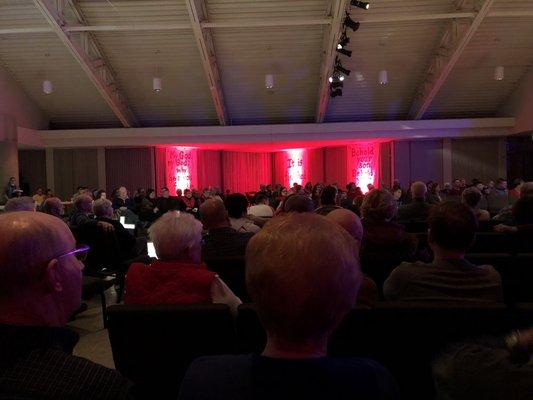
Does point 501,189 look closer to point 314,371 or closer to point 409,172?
point 409,172

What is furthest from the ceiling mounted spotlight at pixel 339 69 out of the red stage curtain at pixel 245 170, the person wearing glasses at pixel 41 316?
the person wearing glasses at pixel 41 316

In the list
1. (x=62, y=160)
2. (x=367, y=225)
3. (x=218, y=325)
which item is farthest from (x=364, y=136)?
(x=218, y=325)

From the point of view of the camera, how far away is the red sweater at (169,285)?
7.93ft

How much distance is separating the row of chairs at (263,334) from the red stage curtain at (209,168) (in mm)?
15396

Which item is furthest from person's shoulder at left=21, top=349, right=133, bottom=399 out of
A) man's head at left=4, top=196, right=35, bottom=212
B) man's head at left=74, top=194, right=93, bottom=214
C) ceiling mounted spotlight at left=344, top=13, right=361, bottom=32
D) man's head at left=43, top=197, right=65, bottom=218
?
ceiling mounted spotlight at left=344, top=13, right=361, bottom=32

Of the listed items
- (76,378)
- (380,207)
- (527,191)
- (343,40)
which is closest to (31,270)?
(76,378)

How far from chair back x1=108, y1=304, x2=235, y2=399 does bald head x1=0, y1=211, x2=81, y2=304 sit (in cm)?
90

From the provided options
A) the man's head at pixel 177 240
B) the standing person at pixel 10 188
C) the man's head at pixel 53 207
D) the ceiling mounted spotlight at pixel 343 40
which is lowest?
the man's head at pixel 177 240

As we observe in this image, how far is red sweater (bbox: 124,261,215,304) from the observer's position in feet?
7.93

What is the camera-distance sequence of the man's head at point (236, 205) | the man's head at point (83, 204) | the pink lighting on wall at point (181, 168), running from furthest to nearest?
the pink lighting on wall at point (181, 168)
the man's head at point (83, 204)
the man's head at point (236, 205)

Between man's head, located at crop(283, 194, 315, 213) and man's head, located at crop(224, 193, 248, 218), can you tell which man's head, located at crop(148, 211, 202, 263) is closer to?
man's head, located at crop(283, 194, 315, 213)

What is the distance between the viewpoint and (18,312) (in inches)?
46.3

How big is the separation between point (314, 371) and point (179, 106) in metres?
14.3

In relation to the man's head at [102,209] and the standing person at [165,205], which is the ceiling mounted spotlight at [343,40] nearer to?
the standing person at [165,205]
